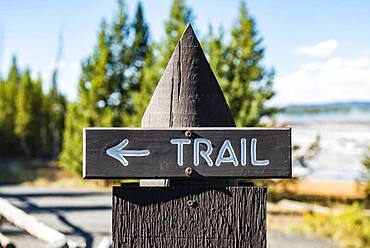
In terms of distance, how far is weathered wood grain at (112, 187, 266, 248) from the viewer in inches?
87.1

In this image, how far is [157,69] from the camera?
15.9 meters

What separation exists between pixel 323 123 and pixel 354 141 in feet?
19.7

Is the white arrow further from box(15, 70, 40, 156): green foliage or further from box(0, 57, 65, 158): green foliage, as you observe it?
box(15, 70, 40, 156): green foliage

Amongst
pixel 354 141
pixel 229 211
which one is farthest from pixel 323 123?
pixel 229 211

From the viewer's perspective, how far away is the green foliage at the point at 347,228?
833cm

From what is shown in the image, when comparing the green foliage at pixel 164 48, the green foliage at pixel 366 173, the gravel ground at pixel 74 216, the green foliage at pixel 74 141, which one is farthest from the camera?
the green foliage at pixel 74 141

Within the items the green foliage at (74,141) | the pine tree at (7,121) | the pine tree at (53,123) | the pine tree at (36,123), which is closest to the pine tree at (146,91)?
the green foliage at (74,141)

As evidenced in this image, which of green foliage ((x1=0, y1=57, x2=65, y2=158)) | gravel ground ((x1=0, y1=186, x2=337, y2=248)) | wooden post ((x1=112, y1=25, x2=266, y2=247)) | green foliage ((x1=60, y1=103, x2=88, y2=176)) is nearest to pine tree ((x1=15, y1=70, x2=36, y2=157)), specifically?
green foliage ((x1=0, y1=57, x2=65, y2=158))

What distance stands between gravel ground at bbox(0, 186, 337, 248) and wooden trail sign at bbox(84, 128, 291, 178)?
14.5 feet

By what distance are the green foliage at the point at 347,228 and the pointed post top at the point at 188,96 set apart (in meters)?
6.29

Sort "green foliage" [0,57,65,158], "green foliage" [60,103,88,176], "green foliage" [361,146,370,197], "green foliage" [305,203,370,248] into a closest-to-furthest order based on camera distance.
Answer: "green foliage" [305,203,370,248], "green foliage" [361,146,370,197], "green foliage" [60,103,88,176], "green foliage" [0,57,65,158]

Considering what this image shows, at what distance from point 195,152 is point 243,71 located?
1286cm

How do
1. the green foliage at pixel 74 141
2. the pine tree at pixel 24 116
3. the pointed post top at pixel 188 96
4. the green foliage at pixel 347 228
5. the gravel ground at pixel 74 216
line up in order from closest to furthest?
the pointed post top at pixel 188 96
the gravel ground at pixel 74 216
the green foliage at pixel 347 228
the green foliage at pixel 74 141
the pine tree at pixel 24 116

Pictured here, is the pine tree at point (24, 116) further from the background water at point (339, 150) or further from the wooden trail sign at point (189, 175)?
the wooden trail sign at point (189, 175)
